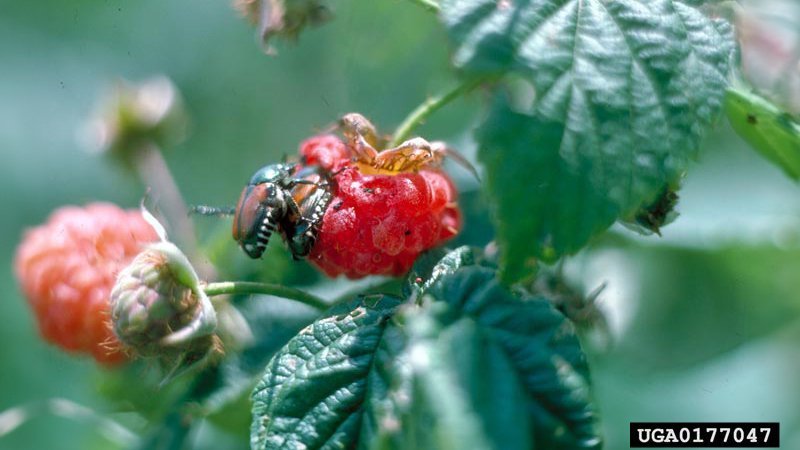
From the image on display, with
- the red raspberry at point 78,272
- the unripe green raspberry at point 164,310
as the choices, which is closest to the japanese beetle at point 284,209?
the unripe green raspberry at point 164,310

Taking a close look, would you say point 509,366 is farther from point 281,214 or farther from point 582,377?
point 281,214

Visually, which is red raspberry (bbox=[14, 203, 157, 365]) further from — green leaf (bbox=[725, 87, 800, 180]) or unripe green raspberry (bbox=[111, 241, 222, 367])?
green leaf (bbox=[725, 87, 800, 180])

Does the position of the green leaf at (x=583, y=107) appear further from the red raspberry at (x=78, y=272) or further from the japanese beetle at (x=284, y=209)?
the red raspberry at (x=78, y=272)

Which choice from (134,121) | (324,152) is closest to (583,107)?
(324,152)

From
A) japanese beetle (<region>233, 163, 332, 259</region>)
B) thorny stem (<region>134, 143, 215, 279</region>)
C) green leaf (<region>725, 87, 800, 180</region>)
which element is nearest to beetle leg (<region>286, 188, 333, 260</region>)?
japanese beetle (<region>233, 163, 332, 259</region>)

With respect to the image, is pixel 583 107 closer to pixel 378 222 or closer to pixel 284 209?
pixel 378 222

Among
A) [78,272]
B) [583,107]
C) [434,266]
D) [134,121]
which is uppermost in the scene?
[583,107]

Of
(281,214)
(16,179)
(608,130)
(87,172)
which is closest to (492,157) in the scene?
(608,130)
